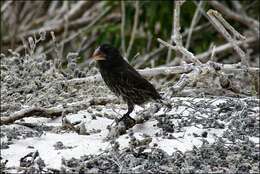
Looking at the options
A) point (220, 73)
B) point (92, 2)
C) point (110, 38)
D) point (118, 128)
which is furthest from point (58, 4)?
point (118, 128)

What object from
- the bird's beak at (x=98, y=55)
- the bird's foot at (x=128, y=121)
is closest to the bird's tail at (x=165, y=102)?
the bird's foot at (x=128, y=121)

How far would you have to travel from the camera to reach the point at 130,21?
32.3 ft

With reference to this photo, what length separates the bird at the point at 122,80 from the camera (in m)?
4.68

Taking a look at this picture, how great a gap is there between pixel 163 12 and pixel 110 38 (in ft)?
2.81

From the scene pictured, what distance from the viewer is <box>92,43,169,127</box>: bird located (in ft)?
15.3

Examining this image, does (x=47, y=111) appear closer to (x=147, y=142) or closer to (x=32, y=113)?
(x=32, y=113)

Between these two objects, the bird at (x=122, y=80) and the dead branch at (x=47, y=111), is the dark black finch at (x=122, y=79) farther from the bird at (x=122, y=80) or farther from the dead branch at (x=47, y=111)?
the dead branch at (x=47, y=111)

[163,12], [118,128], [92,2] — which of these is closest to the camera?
[118,128]

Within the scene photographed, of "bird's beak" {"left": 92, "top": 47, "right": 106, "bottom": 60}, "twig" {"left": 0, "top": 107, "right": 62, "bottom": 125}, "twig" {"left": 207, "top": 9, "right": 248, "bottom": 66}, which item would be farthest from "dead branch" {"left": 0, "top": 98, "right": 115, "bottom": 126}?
"twig" {"left": 207, "top": 9, "right": 248, "bottom": 66}

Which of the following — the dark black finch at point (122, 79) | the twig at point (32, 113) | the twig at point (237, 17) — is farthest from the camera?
the twig at point (237, 17)

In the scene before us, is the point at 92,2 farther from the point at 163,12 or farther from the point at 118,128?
the point at 118,128

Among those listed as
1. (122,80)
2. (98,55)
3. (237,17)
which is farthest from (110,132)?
(237,17)

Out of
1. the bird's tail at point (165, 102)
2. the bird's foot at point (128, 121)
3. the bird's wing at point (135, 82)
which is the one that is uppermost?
the bird's wing at point (135, 82)

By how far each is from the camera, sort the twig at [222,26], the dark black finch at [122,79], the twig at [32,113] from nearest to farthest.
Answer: the twig at [32,113], the dark black finch at [122,79], the twig at [222,26]
